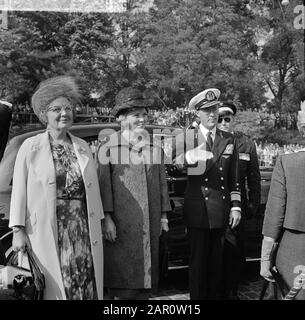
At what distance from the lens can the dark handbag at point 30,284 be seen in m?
2.13

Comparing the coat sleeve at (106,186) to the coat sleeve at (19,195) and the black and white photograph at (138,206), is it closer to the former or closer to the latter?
the black and white photograph at (138,206)

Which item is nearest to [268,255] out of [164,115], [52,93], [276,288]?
[276,288]

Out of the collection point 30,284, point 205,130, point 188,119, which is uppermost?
point 188,119

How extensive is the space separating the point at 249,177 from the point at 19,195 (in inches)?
78.2

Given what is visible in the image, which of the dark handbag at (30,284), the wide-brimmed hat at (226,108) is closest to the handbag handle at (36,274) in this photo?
the dark handbag at (30,284)

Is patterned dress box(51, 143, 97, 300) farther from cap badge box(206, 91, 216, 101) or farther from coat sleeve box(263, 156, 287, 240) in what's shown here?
cap badge box(206, 91, 216, 101)

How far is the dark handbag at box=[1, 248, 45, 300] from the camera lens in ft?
6.99

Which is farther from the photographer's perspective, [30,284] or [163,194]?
[163,194]

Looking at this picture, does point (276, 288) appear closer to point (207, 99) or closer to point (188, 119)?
point (207, 99)

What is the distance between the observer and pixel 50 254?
2344 millimetres

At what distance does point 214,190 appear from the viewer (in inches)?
122

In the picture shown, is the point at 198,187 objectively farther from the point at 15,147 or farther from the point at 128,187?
the point at 15,147
